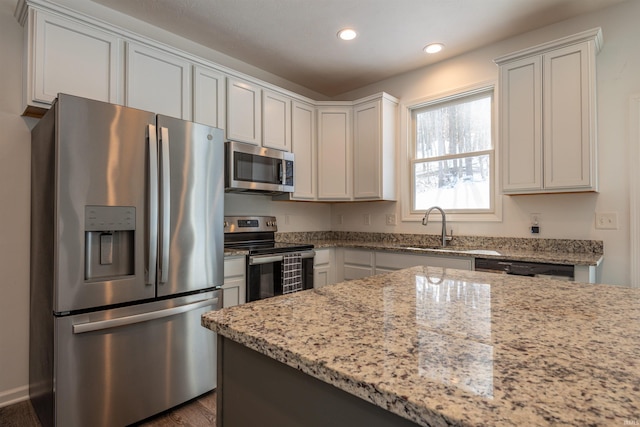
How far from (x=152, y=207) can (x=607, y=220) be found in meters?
3.09

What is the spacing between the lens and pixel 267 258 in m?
2.74

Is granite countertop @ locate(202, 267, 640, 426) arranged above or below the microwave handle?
below

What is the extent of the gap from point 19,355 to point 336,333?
248 centimetres

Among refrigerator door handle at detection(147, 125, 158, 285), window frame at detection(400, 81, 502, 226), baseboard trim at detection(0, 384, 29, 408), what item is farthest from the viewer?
window frame at detection(400, 81, 502, 226)

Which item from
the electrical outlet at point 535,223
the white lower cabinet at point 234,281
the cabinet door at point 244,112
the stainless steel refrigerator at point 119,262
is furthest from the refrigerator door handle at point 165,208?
the electrical outlet at point 535,223

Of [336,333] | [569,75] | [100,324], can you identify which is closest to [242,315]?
[336,333]

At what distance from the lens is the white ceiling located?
250 centimetres

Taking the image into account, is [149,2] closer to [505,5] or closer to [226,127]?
[226,127]

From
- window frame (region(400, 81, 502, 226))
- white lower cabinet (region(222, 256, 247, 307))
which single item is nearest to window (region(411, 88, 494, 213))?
window frame (region(400, 81, 502, 226))

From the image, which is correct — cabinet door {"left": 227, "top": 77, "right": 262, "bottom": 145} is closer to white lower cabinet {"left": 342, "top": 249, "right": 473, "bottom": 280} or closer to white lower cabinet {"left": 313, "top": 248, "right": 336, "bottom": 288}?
white lower cabinet {"left": 313, "top": 248, "right": 336, "bottom": 288}

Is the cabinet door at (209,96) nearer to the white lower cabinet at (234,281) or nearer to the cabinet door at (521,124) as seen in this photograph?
the white lower cabinet at (234,281)

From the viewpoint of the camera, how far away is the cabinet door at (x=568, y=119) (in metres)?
2.35

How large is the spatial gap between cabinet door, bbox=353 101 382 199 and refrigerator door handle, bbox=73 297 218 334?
2012 millimetres

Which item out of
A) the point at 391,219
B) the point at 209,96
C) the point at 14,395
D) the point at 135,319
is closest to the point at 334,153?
the point at 391,219
